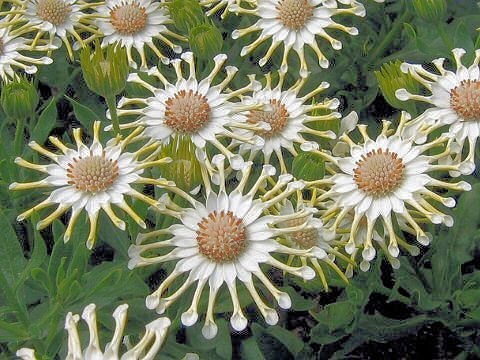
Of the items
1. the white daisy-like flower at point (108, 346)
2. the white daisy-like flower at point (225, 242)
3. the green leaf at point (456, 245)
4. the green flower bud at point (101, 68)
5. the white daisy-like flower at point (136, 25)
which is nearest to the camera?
the white daisy-like flower at point (108, 346)

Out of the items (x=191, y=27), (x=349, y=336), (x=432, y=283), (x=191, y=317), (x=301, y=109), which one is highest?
(x=191, y=27)

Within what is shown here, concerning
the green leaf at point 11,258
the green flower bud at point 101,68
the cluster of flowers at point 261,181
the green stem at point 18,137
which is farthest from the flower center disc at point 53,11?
the green leaf at point 11,258

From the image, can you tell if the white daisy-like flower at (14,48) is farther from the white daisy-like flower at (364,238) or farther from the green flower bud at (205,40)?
the white daisy-like flower at (364,238)

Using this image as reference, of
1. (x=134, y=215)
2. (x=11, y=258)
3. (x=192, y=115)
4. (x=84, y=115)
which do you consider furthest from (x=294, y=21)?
(x=11, y=258)

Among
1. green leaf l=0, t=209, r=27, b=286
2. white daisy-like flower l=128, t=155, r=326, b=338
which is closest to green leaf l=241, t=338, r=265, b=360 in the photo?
white daisy-like flower l=128, t=155, r=326, b=338

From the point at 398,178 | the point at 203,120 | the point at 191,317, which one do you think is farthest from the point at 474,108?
the point at 191,317

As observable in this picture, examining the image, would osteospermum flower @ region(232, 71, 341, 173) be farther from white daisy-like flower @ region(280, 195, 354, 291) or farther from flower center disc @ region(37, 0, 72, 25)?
flower center disc @ region(37, 0, 72, 25)

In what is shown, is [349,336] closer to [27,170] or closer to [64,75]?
[27,170]
